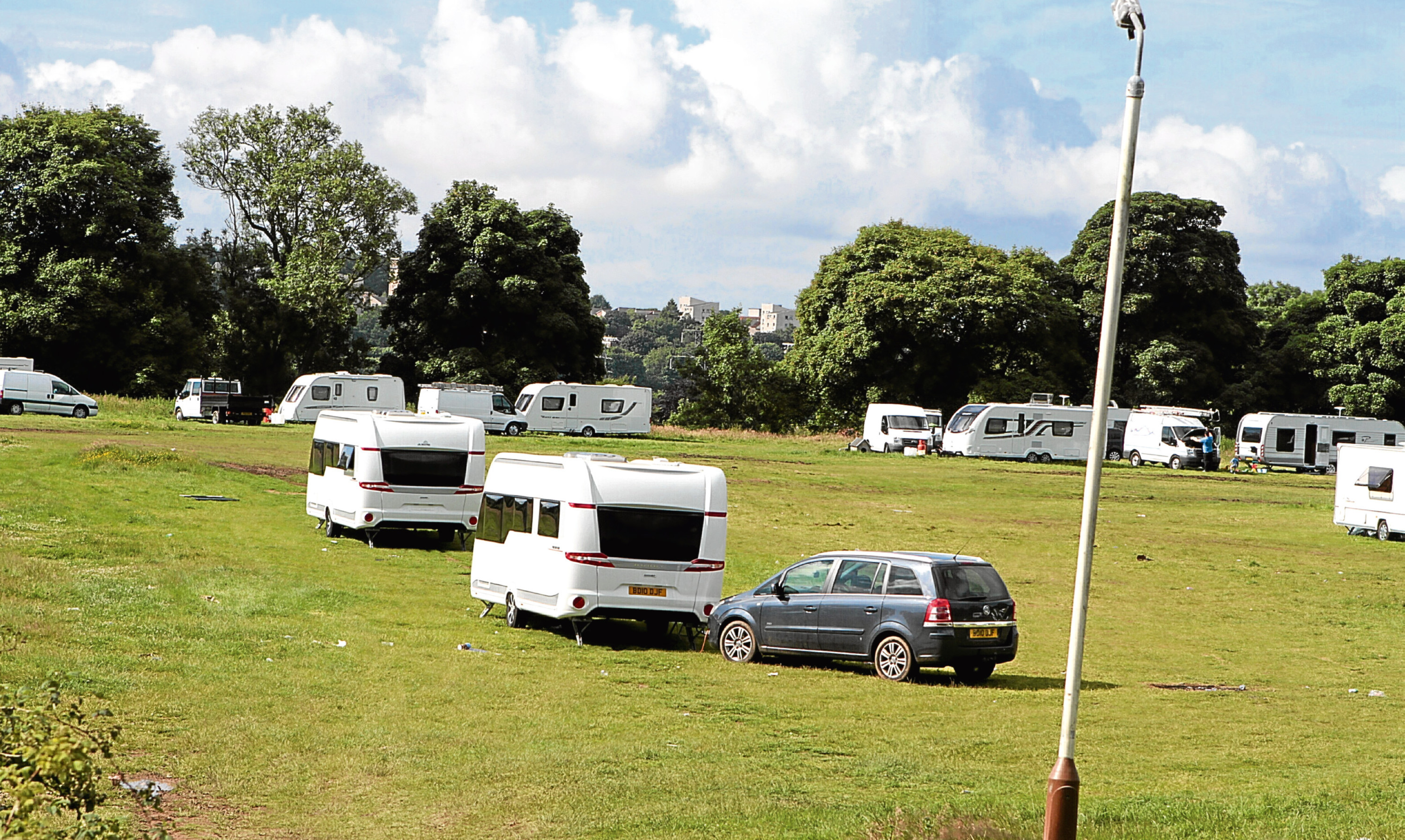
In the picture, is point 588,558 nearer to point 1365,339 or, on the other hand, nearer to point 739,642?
point 739,642

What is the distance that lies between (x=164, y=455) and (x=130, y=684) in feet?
92.5

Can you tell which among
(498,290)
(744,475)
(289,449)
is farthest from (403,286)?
(744,475)

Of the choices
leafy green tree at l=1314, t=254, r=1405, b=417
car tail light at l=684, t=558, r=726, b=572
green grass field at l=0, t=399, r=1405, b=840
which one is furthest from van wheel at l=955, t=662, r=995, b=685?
leafy green tree at l=1314, t=254, r=1405, b=417

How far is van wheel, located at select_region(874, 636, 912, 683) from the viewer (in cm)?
1830

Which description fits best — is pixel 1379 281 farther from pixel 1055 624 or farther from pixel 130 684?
pixel 130 684

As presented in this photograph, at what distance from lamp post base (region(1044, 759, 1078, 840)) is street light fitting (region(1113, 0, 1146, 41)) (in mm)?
4477

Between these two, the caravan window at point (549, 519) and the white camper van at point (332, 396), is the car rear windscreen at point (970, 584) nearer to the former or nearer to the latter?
the caravan window at point (549, 519)

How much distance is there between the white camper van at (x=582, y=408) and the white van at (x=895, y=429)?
1250cm

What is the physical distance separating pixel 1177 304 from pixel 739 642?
68.1 m

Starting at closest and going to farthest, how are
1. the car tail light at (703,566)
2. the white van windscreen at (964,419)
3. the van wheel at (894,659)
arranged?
the van wheel at (894,659) < the car tail light at (703,566) < the white van windscreen at (964,419)

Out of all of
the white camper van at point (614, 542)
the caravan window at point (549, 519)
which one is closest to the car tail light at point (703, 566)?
the white camper van at point (614, 542)

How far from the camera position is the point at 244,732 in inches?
516

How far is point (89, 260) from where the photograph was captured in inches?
2810

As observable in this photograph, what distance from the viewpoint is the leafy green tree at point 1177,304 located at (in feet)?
259
